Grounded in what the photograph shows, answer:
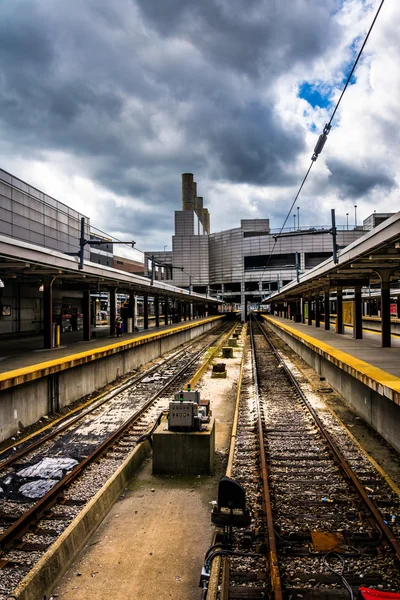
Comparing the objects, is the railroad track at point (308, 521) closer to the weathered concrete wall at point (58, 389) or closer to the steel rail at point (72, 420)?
the steel rail at point (72, 420)

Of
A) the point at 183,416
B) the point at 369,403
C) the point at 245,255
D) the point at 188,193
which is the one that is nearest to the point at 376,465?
the point at 369,403

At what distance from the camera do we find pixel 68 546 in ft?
13.9

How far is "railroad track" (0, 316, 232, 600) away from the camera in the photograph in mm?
4527

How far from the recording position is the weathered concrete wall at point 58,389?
8898 millimetres

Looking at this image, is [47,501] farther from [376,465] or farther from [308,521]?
[376,465]

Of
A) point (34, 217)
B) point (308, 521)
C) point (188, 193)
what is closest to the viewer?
point (308, 521)

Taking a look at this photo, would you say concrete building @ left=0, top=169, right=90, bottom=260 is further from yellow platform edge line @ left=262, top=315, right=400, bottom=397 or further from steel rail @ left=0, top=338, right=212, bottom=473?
yellow platform edge line @ left=262, top=315, right=400, bottom=397

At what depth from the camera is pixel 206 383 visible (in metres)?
14.4

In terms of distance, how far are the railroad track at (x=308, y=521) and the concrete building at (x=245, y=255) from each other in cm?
7675

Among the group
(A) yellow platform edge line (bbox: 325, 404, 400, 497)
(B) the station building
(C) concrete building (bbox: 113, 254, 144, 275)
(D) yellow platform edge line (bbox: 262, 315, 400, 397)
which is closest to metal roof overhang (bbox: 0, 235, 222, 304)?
(B) the station building

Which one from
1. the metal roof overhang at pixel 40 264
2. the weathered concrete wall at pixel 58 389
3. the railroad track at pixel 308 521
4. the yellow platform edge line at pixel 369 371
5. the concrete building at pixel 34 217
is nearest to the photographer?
the railroad track at pixel 308 521

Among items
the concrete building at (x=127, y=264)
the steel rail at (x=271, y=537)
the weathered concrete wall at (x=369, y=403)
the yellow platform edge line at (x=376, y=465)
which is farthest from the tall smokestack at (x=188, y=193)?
the steel rail at (x=271, y=537)

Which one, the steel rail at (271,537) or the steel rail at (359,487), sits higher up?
the steel rail at (271,537)

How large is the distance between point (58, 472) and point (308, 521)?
4.27 meters
